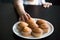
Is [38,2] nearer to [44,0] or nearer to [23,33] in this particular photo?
[44,0]

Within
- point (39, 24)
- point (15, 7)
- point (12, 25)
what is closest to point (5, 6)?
point (15, 7)

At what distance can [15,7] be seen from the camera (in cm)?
131

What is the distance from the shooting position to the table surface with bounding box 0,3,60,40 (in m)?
0.97

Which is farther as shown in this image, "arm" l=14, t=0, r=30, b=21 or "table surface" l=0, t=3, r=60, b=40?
"arm" l=14, t=0, r=30, b=21

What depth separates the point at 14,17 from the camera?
1151 millimetres

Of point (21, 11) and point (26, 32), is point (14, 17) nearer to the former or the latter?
point (21, 11)

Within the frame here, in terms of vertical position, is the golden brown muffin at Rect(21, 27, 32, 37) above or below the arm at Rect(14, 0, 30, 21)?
below

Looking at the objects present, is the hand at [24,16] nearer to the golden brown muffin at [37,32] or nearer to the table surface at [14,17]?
the table surface at [14,17]

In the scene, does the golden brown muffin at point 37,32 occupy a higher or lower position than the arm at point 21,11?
lower

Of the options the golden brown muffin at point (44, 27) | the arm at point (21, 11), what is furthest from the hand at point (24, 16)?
the golden brown muffin at point (44, 27)

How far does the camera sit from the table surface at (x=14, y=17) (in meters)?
0.97

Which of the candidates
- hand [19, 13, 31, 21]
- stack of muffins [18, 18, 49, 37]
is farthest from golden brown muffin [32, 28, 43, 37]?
hand [19, 13, 31, 21]

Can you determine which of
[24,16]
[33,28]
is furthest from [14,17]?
[33,28]

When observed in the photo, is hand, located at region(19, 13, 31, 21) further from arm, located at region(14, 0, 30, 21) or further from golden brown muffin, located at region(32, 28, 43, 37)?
golden brown muffin, located at region(32, 28, 43, 37)
